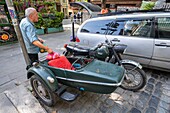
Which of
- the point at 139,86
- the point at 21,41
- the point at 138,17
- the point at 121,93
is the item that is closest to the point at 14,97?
the point at 21,41

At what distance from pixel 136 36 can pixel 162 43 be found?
21.6 inches

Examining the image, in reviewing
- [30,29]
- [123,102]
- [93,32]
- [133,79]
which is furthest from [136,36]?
[30,29]

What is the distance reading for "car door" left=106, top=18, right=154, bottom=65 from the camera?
2494 mm

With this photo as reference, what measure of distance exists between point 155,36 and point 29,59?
2897mm

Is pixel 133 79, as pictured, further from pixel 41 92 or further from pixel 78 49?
pixel 41 92

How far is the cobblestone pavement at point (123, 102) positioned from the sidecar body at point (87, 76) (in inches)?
18.0

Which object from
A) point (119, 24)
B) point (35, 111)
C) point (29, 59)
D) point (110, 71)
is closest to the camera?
point (110, 71)

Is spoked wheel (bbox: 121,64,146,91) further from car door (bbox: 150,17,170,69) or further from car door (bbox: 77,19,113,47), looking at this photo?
car door (bbox: 77,19,113,47)

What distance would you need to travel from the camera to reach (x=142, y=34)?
8.44ft

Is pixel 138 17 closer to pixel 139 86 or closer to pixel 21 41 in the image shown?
pixel 139 86

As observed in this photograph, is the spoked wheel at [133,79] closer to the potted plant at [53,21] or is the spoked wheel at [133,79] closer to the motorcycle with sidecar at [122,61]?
the motorcycle with sidecar at [122,61]

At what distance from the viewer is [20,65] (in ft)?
12.4

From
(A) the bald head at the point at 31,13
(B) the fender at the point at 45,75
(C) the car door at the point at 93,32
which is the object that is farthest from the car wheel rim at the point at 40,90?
(C) the car door at the point at 93,32

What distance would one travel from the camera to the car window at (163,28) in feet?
7.79
